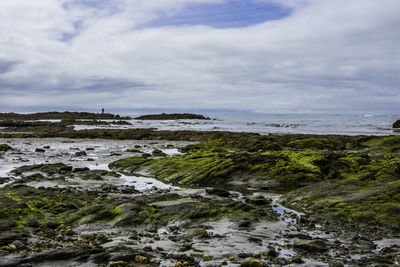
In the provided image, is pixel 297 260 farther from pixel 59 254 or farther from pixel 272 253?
pixel 59 254

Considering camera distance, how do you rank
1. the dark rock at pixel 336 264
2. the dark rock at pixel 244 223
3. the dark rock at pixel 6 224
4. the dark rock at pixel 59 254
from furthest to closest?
1. the dark rock at pixel 244 223
2. the dark rock at pixel 6 224
3. the dark rock at pixel 336 264
4. the dark rock at pixel 59 254

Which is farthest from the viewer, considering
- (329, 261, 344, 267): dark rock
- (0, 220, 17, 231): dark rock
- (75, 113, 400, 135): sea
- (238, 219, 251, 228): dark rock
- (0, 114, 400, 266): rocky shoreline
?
(75, 113, 400, 135): sea

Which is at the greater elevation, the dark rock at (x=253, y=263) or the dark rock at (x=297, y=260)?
the dark rock at (x=253, y=263)

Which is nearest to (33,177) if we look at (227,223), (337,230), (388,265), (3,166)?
(3,166)

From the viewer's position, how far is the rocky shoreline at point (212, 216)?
642cm

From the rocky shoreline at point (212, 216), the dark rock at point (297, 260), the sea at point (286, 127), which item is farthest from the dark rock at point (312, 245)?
the sea at point (286, 127)

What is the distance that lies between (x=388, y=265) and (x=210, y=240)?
3.60m

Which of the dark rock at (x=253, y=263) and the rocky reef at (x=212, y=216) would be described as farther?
the rocky reef at (x=212, y=216)

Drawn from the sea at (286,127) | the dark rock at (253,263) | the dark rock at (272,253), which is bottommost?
the dark rock at (272,253)

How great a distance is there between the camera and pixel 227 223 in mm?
8703

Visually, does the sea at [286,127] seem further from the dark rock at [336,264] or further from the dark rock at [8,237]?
the dark rock at [8,237]

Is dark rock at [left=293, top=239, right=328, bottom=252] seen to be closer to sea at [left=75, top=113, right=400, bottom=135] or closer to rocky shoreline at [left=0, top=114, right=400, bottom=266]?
rocky shoreline at [left=0, top=114, right=400, bottom=266]

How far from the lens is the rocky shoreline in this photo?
21.1 ft

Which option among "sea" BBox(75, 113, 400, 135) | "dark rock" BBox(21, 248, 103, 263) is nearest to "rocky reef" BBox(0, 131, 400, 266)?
"dark rock" BBox(21, 248, 103, 263)
